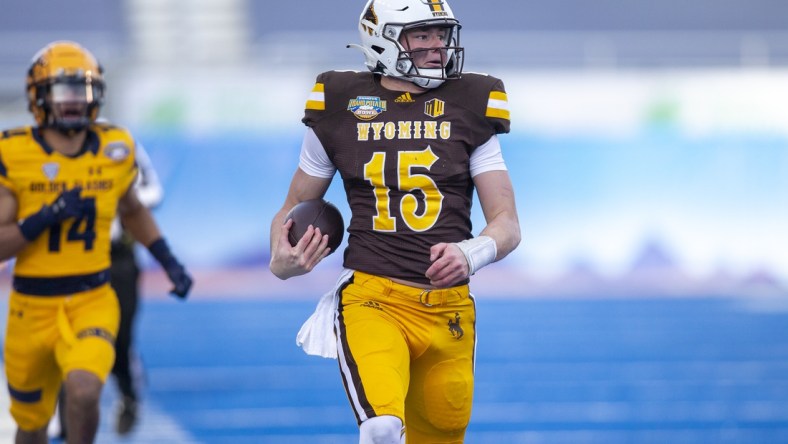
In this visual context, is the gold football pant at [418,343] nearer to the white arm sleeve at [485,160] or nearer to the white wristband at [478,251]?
the white wristband at [478,251]

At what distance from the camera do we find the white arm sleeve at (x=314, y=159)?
405 centimetres

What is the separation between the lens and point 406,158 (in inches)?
153

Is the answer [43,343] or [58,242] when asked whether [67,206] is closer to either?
[58,242]

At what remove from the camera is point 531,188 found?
14.4 metres

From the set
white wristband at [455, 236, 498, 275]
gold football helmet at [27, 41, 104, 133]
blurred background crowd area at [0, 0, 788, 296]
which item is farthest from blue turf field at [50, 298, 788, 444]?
white wristband at [455, 236, 498, 275]

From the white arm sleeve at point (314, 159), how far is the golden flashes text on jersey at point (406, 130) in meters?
0.18

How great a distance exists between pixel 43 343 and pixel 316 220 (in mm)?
1378

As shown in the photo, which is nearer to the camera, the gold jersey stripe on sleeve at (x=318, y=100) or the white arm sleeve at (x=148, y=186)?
the gold jersey stripe on sleeve at (x=318, y=100)

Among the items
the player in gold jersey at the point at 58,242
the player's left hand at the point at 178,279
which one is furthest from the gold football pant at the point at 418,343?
the player's left hand at the point at 178,279

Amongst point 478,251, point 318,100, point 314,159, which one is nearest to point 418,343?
point 478,251

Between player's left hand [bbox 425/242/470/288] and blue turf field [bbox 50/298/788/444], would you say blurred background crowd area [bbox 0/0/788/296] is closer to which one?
blue turf field [bbox 50/298/788/444]

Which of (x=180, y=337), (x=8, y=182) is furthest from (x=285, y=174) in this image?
(x=8, y=182)

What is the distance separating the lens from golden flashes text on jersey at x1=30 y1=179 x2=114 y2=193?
466 cm

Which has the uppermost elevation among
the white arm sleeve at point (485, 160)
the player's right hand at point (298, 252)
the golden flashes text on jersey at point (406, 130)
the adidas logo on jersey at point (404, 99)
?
the adidas logo on jersey at point (404, 99)
